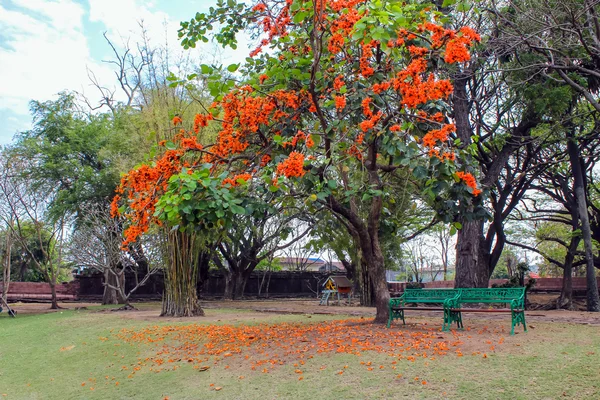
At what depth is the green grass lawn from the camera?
4.52m

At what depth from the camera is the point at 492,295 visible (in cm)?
798

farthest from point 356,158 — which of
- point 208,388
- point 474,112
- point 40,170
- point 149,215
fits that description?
point 40,170

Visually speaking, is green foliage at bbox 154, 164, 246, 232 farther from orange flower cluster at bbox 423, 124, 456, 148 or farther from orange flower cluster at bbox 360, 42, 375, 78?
orange flower cluster at bbox 360, 42, 375, 78

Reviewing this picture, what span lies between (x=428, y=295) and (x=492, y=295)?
1058 mm

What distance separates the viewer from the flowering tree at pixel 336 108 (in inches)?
237

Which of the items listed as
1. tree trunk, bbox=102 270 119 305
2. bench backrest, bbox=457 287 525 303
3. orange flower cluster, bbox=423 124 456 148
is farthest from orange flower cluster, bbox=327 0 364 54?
tree trunk, bbox=102 270 119 305

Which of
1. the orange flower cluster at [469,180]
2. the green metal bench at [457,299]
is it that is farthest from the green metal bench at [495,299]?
the orange flower cluster at [469,180]

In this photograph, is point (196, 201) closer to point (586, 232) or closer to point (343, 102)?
point (343, 102)

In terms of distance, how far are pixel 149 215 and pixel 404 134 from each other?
11.9 ft

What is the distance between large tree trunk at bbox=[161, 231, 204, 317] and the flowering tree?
5072 mm

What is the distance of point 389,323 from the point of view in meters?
8.05

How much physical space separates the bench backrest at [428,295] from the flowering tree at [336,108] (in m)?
0.44

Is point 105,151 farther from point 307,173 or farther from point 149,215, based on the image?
point 307,173

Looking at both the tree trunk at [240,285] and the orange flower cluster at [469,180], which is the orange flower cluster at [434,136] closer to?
the orange flower cluster at [469,180]
